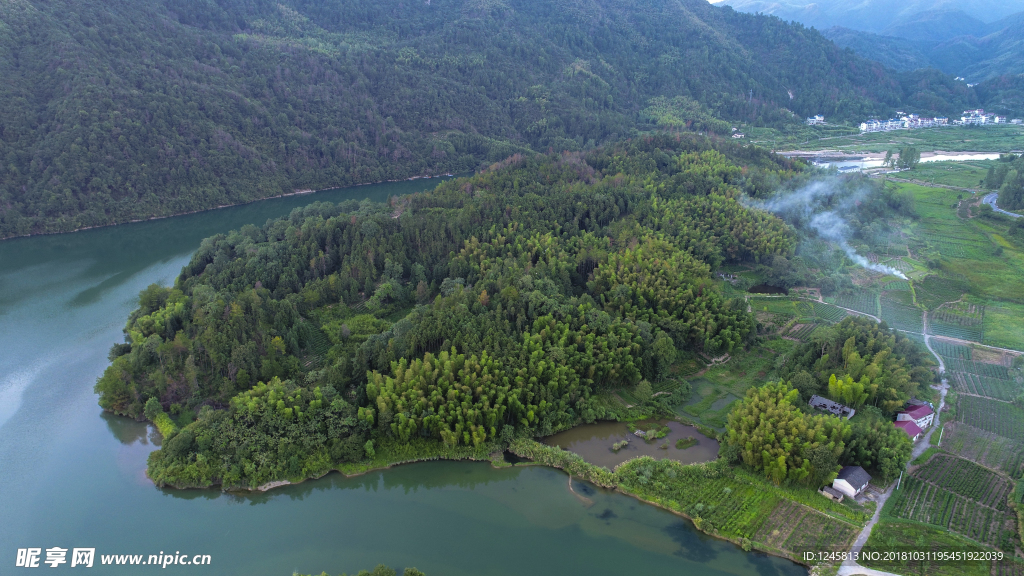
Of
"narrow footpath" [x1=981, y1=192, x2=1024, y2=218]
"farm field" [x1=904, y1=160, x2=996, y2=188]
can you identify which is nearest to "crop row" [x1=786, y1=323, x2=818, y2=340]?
"narrow footpath" [x1=981, y1=192, x2=1024, y2=218]

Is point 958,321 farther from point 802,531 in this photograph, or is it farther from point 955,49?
point 955,49

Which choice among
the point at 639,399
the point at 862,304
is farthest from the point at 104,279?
the point at 862,304

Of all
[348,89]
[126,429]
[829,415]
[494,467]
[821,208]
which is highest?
[348,89]

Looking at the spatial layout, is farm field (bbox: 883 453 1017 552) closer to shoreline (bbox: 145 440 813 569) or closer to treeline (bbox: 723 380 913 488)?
treeline (bbox: 723 380 913 488)

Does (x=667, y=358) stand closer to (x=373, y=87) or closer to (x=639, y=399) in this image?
(x=639, y=399)

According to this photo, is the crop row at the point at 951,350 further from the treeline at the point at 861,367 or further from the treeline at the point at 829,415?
the treeline at the point at 829,415

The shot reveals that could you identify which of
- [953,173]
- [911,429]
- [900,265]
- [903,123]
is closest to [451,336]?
[911,429]

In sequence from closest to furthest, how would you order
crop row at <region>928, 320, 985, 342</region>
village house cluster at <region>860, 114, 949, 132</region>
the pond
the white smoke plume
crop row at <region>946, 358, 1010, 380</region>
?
the pond
crop row at <region>946, 358, 1010, 380</region>
crop row at <region>928, 320, 985, 342</region>
the white smoke plume
village house cluster at <region>860, 114, 949, 132</region>
